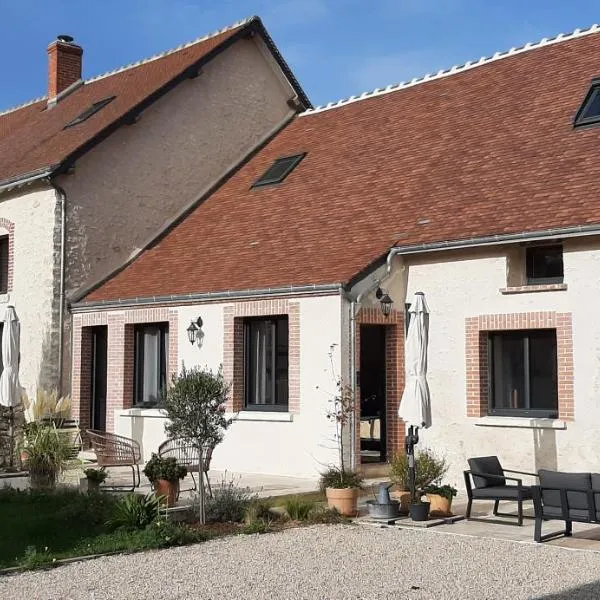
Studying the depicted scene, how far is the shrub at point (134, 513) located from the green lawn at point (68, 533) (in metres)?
0.10

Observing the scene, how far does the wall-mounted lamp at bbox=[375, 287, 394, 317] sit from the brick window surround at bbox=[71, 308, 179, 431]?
155 inches

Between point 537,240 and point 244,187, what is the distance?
27.2ft

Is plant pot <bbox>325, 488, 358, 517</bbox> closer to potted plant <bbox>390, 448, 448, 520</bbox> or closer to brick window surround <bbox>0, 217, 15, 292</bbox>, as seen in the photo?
potted plant <bbox>390, 448, 448, 520</bbox>

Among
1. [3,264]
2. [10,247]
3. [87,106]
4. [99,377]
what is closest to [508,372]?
[99,377]

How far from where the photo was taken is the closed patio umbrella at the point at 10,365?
48.3 feet

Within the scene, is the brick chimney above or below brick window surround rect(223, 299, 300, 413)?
above

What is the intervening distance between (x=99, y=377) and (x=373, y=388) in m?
5.59

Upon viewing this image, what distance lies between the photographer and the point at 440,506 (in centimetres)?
1066

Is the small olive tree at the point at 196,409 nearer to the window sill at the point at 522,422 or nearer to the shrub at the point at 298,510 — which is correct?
the shrub at the point at 298,510

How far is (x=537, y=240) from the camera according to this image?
11969 mm

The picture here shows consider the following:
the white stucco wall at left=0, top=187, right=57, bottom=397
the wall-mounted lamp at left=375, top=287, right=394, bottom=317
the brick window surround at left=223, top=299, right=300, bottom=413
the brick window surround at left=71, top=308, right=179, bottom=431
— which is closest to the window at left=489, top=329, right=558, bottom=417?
the wall-mounted lamp at left=375, top=287, right=394, bottom=317

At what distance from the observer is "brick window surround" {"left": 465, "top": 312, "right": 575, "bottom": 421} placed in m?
11.8

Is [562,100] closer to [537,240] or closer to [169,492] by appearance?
[537,240]

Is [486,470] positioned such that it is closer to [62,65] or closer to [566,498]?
[566,498]
